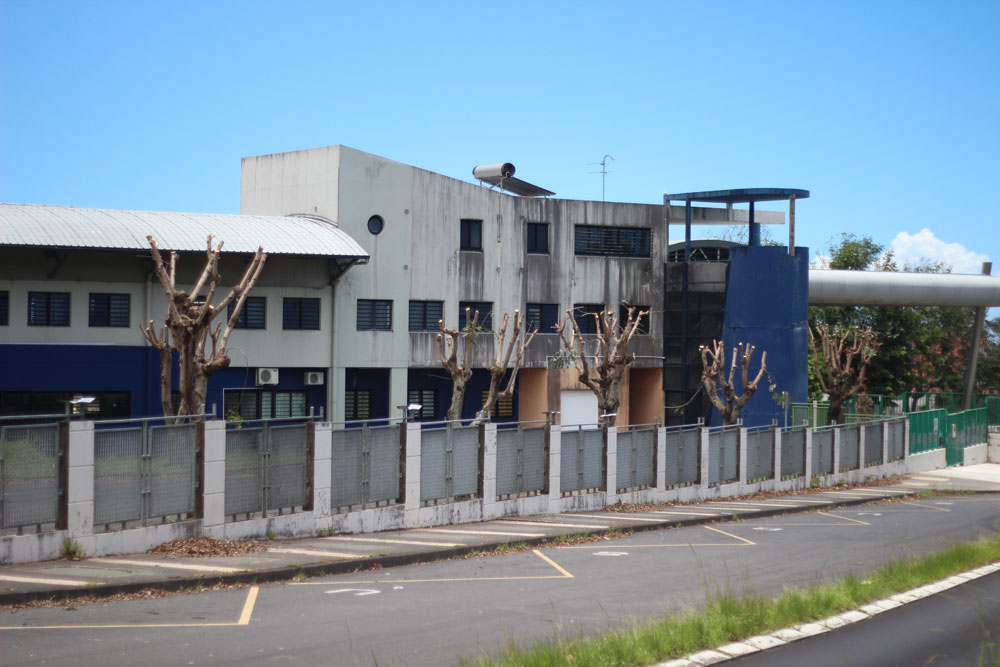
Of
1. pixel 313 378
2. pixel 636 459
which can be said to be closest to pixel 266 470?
pixel 636 459

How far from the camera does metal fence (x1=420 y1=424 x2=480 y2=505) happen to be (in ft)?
68.0

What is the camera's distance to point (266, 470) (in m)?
17.6

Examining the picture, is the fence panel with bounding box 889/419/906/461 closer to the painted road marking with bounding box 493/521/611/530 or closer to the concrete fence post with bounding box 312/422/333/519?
the painted road marking with bounding box 493/521/611/530

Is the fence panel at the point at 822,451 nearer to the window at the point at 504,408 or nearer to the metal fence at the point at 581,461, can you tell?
the window at the point at 504,408

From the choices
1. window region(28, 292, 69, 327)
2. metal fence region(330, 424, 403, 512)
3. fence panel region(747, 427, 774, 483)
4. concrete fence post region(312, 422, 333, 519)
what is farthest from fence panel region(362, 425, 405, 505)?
window region(28, 292, 69, 327)

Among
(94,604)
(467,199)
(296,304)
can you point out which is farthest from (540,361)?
(94,604)

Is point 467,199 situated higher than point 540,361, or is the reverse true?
point 467,199

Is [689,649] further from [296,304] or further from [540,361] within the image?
[540,361]

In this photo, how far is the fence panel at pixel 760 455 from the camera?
32.8 meters

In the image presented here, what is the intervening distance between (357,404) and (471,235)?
8.25m

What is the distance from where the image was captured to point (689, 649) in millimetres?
9633

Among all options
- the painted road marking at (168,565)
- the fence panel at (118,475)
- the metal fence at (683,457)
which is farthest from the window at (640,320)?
the painted road marking at (168,565)

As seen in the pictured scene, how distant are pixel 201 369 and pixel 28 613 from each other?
761 cm

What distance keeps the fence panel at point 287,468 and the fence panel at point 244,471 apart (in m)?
0.21
